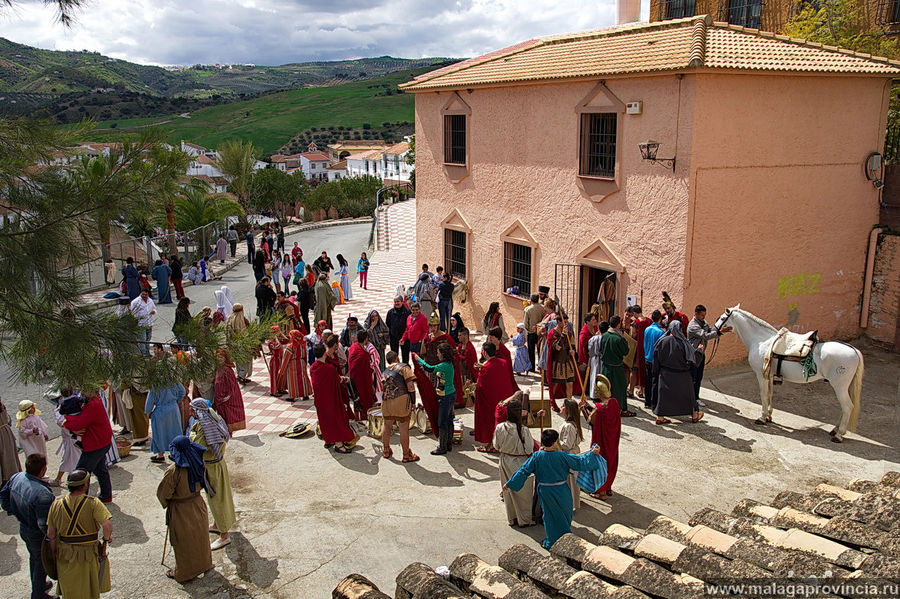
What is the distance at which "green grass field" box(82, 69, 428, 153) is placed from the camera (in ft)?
422

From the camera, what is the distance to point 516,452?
8.34m

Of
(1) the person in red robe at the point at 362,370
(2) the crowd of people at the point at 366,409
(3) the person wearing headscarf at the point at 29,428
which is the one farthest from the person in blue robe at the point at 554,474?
(3) the person wearing headscarf at the point at 29,428

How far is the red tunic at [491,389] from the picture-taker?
10148 mm

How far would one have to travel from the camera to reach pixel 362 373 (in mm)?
11008

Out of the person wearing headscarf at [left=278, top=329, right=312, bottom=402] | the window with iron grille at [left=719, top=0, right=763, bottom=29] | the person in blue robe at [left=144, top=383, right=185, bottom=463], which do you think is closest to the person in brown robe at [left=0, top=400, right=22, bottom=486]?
the person in blue robe at [left=144, top=383, right=185, bottom=463]

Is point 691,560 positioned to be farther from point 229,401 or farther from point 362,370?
point 229,401

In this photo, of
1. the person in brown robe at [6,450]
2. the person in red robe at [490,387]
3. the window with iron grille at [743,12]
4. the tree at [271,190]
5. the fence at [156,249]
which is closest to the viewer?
the person in brown robe at [6,450]

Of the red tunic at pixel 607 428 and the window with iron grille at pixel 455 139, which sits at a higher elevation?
the window with iron grille at pixel 455 139

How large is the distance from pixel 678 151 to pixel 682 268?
1.98m

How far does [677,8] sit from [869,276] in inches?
595

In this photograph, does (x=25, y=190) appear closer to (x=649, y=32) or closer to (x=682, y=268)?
(x=682, y=268)

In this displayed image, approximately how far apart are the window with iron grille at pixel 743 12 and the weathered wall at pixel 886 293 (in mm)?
11496

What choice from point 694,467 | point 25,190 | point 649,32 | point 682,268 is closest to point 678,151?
point 682,268

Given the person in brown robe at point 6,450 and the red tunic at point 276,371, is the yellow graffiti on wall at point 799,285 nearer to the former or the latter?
the red tunic at point 276,371
